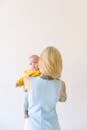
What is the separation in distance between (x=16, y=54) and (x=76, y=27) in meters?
0.51

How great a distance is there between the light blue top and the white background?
21.9 inches

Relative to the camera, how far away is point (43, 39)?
2.37m

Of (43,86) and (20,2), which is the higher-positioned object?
(20,2)

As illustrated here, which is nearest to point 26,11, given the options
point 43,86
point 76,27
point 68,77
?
point 76,27

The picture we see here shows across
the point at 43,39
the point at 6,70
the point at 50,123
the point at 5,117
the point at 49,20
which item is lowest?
the point at 5,117

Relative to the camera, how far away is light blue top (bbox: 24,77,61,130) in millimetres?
1758

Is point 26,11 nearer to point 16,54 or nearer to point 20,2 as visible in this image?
point 20,2

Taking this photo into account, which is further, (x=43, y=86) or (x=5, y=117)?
(x=5, y=117)

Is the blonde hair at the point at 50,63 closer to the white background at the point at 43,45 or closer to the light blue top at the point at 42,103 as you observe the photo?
the light blue top at the point at 42,103

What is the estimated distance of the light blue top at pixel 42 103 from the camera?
5.77 feet

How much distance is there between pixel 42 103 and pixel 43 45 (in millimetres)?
707

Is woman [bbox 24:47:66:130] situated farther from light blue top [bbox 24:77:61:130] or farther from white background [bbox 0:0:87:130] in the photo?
white background [bbox 0:0:87:130]

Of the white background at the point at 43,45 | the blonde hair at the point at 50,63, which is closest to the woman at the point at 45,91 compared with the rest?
the blonde hair at the point at 50,63

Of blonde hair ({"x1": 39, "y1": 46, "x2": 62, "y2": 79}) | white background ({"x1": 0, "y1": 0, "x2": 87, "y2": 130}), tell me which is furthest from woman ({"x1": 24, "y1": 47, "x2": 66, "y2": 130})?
white background ({"x1": 0, "y1": 0, "x2": 87, "y2": 130})
